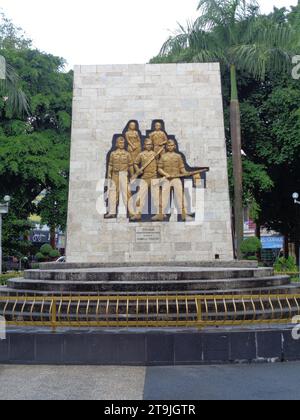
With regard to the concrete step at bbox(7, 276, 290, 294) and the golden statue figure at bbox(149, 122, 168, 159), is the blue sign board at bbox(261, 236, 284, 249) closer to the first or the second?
the golden statue figure at bbox(149, 122, 168, 159)

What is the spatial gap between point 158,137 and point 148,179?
1389mm

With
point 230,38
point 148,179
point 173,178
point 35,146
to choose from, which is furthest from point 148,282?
point 35,146

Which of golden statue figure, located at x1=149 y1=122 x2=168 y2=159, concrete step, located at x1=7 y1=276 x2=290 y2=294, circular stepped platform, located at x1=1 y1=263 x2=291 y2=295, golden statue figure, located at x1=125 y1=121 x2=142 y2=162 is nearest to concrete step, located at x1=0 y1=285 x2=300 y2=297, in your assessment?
circular stepped platform, located at x1=1 y1=263 x2=291 y2=295

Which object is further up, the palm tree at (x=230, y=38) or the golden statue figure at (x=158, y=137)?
the palm tree at (x=230, y=38)

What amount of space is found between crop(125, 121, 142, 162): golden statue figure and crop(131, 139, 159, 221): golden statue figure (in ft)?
0.59

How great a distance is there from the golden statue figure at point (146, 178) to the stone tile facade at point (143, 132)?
641 millimetres

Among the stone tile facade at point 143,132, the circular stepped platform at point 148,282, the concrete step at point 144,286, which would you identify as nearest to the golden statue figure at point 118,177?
the stone tile facade at point 143,132

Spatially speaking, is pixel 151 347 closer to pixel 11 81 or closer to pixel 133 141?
pixel 133 141

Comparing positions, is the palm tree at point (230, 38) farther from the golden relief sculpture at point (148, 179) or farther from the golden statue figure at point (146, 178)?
the golden statue figure at point (146, 178)

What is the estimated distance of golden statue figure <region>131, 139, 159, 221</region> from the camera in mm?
16344

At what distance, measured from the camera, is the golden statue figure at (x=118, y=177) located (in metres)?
16.4

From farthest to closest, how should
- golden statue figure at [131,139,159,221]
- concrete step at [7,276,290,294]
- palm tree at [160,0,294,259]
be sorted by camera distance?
palm tree at [160,0,294,259] → golden statue figure at [131,139,159,221] → concrete step at [7,276,290,294]

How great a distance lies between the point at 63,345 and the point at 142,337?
121cm

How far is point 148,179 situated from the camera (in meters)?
16.3
